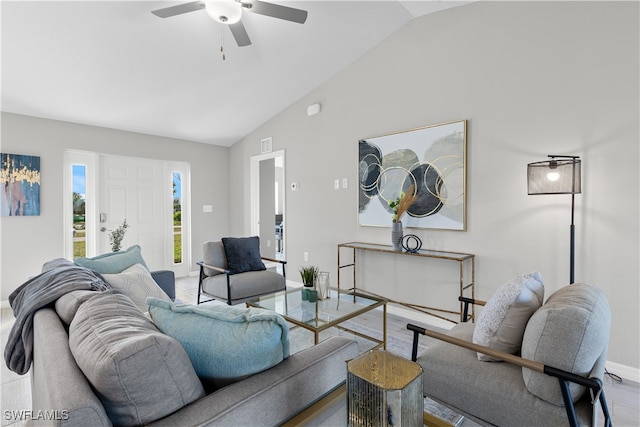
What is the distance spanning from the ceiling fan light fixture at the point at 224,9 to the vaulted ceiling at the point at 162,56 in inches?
31.2

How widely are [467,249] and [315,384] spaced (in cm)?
245

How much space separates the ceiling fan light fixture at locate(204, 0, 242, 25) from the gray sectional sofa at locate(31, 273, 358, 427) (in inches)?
78.0

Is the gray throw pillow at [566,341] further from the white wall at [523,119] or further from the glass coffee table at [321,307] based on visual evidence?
the white wall at [523,119]

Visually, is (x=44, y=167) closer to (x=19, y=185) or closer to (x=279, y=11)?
(x=19, y=185)

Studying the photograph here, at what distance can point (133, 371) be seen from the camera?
0.78 metres

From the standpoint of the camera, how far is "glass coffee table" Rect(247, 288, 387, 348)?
2.21 metres

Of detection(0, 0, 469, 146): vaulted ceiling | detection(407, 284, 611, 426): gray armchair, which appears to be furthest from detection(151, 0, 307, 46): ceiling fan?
detection(407, 284, 611, 426): gray armchair

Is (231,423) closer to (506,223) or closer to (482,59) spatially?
(506,223)

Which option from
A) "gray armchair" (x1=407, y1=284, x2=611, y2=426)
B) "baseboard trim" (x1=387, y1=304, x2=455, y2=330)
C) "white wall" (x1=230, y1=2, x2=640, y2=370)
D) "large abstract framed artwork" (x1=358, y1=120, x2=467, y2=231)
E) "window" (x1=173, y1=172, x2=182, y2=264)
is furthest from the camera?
"window" (x1=173, y1=172, x2=182, y2=264)

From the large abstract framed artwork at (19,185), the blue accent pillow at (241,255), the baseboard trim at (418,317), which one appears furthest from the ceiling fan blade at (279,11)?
the large abstract framed artwork at (19,185)

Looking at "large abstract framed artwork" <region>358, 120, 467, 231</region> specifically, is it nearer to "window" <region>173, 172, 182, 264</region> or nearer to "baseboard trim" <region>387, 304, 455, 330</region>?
"baseboard trim" <region>387, 304, 455, 330</region>

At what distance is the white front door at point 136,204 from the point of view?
15.1 ft

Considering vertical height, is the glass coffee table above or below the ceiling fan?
below

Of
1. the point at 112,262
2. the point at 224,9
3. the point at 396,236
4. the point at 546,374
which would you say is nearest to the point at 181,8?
the point at 224,9
